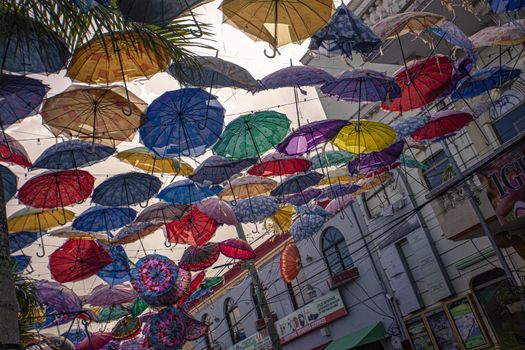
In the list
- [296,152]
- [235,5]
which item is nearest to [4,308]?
[235,5]

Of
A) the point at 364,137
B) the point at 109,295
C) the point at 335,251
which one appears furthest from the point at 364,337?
the point at 364,137

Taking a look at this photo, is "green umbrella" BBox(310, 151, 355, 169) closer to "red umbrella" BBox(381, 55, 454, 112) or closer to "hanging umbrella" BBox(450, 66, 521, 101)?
"red umbrella" BBox(381, 55, 454, 112)

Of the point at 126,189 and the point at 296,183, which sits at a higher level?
the point at 126,189

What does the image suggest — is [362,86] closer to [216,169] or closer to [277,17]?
[277,17]

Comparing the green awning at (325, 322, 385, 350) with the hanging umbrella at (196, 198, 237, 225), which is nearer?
the hanging umbrella at (196, 198, 237, 225)

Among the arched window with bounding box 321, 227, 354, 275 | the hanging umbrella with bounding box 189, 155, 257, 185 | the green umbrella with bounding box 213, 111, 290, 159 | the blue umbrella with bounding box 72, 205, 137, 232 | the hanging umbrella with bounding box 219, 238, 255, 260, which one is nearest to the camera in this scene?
the green umbrella with bounding box 213, 111, 290, 159

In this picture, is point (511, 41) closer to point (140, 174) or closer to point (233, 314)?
point (140, 174)

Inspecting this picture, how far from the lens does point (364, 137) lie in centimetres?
913

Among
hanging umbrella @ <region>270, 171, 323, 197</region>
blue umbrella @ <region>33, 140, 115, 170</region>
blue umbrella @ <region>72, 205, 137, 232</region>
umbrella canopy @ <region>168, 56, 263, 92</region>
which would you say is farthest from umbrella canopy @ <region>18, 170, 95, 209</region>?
hanging umbrella @ <region>270, 171, 323, 197</region>

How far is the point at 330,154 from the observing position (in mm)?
10711

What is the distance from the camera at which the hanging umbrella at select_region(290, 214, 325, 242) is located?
13.8 meters

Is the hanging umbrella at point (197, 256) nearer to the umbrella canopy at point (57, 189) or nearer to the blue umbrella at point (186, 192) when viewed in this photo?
the blue umbrella at point (186, 192)

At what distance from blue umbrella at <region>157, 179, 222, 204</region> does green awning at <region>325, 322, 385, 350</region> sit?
887 cm

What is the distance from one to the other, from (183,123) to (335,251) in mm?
12910
